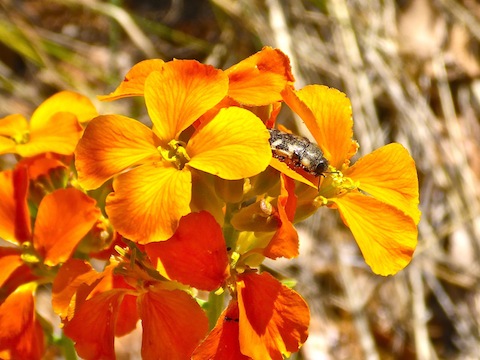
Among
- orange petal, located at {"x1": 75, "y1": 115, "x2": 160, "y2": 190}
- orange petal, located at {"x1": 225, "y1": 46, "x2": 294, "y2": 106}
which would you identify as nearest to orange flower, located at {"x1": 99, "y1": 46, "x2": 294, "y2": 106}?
orange petal, located at {"x1": 225, "y1": 46, "x2": 294, "y2": 106}

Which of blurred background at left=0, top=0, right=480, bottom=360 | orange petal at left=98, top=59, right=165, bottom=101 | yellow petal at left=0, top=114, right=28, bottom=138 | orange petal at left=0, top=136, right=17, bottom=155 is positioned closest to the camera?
orange petal at left=98, top=59, right=165, bottom=101

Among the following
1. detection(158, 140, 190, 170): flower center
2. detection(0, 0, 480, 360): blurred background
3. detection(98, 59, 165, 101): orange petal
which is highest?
detection(98, 59, 165, 101): orange petal

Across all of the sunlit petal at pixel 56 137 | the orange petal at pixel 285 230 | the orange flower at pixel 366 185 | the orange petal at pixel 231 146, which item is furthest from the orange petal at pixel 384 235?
the sunlit petal at pixel 56 137

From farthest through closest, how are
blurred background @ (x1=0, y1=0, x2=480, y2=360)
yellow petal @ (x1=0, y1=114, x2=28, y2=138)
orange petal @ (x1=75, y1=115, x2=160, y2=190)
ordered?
blurred background @ (x1=0, y1=0, x2=480, y2=360)
yellow petal @ (x1=0, y1=114, x2=28, y2=138)
orange petal @ (x1=75, y1=115, x2=160, y2=190)

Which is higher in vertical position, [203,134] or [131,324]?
[203,134]

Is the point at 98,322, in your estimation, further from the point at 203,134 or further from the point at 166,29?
the point at 166,29

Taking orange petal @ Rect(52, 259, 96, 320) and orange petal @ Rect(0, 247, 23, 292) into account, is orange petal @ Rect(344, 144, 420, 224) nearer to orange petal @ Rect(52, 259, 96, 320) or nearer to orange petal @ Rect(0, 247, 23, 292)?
orange petal @ Rect(52, 259, 96, 320)

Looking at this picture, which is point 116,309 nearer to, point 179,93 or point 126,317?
point 126,317

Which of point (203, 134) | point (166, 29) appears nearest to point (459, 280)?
point (166, 29)
